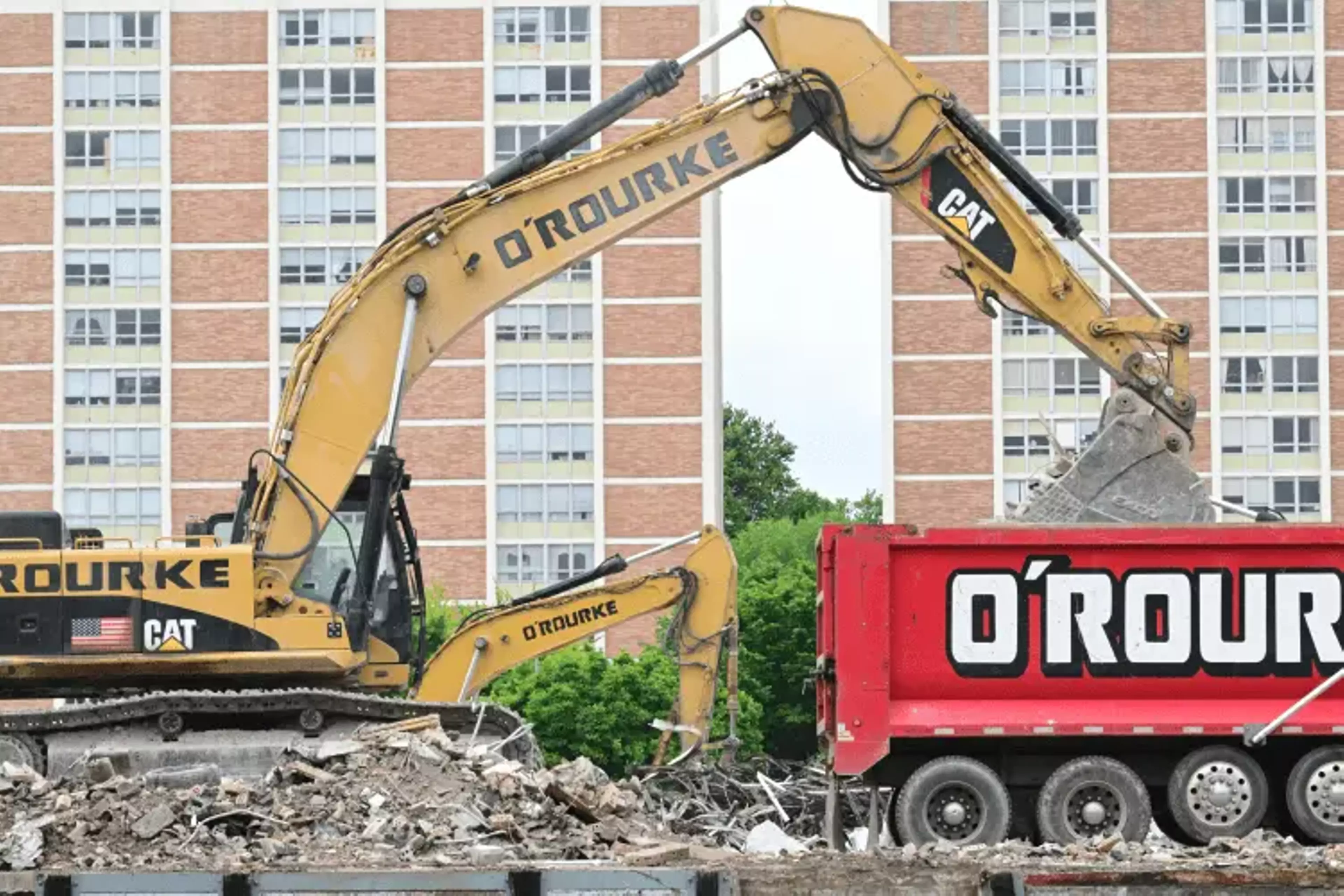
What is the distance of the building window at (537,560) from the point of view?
84.8 metres

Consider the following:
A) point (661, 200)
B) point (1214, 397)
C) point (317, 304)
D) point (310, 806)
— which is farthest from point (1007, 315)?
point (310, 806)

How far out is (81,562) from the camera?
2305cm

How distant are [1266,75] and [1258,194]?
3745mm

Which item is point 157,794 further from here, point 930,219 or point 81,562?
point 930,219

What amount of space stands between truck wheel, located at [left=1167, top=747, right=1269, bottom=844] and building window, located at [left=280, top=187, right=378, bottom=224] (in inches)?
2725

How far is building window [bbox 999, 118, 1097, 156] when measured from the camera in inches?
3383

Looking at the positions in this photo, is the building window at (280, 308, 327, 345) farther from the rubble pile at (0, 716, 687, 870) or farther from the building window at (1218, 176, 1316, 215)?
the rubble pile at (0, 716, 687, 870)

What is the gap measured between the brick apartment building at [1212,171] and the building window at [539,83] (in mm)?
10209

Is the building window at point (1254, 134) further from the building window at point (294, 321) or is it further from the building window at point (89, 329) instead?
the building window at point (89, 329)

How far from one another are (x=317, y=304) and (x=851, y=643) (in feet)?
222

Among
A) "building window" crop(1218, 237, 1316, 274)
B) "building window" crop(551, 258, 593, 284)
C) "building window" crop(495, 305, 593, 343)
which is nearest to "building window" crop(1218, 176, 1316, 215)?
"building window" crop(1218, 237, 1316, 274)

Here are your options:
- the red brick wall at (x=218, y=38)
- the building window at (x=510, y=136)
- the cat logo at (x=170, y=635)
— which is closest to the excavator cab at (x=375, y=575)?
the cat logo at (x=170, y=635)

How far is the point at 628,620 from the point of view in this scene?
115ft

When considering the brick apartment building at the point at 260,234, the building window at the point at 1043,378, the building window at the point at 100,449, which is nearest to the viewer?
the building window at the point at 1043,378
